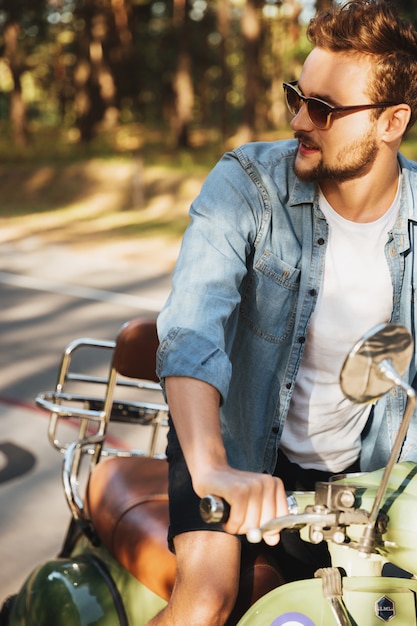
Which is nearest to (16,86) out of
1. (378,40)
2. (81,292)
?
(81,292)

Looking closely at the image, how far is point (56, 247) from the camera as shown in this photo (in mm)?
14570

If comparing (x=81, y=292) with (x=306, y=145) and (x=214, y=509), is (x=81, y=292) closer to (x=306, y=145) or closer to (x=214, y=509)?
(x=306, y=145)

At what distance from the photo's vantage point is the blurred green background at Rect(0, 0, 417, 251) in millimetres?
19453

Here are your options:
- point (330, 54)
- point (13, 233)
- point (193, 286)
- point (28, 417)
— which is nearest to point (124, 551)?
point (193, 286)

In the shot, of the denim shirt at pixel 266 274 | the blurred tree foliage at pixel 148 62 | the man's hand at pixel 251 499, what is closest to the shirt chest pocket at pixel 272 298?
the denim shirt at pixel 266 274

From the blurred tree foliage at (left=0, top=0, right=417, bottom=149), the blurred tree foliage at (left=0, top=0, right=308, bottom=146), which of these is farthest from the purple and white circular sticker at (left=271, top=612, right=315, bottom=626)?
the blurred tree foliage at (left=0, top=0, right=308, bottom=146)

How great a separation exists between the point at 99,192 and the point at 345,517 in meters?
20.3

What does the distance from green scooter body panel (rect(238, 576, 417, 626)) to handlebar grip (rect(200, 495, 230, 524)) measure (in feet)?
0.91

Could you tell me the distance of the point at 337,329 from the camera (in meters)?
2.09

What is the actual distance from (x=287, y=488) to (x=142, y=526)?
42 cm

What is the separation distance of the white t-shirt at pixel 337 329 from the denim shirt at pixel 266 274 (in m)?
0.03

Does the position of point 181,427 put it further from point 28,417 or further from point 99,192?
point 99,192

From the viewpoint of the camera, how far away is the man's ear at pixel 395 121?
2.05 meters

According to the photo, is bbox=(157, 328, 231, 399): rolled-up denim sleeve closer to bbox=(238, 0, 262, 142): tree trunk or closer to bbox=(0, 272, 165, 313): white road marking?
bbox=(0, 272, 165, 313): white road marking
